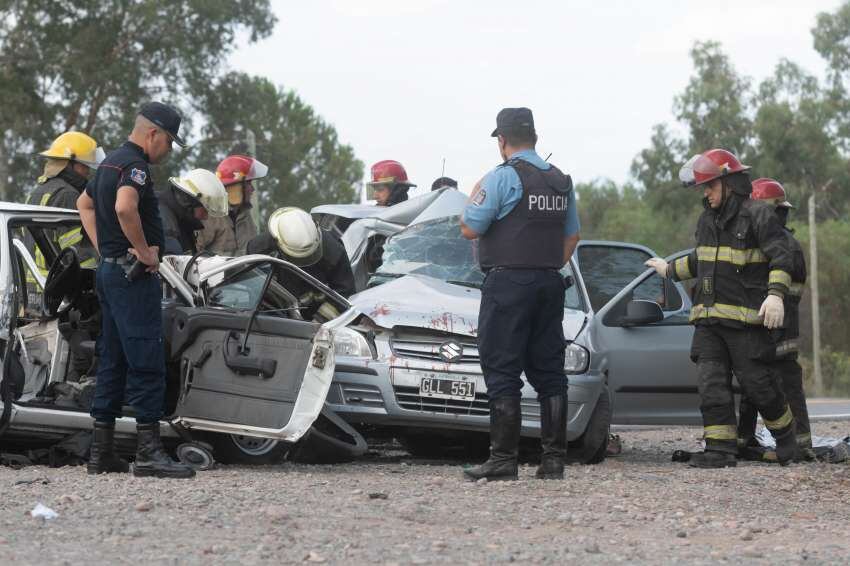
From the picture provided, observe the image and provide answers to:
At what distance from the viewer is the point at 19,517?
579 centimetres

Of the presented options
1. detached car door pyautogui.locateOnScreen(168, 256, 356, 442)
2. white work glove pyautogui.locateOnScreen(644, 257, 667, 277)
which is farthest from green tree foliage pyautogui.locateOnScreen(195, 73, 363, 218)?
detached car door pyautogui.locateOnScreen(168, 256, 356, 442)

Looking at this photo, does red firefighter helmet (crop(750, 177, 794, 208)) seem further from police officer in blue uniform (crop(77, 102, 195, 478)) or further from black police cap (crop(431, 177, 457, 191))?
police officer in blue uniform (crop(77, 102, 195, 478))

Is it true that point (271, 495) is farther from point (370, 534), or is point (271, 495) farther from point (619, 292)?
point (619, 292)

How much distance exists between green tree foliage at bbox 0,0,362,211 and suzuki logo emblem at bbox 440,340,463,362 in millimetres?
26031

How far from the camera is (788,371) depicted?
9.92 m

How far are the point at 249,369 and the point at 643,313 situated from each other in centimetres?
302

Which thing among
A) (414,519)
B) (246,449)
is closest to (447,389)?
(246,449)

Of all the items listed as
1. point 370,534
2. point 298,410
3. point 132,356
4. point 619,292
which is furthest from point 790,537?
point 619,292

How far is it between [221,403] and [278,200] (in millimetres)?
41441

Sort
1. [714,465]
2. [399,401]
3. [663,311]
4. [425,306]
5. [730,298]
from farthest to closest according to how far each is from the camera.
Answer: [663,311] → [730,298] → [714,465] → [425,306] → [399,401]

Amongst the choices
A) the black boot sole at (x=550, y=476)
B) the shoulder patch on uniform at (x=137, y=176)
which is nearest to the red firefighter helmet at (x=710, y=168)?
the black boot sole at (x=550, y=476)

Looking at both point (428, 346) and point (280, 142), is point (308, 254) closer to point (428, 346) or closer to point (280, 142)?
point (428, 346)

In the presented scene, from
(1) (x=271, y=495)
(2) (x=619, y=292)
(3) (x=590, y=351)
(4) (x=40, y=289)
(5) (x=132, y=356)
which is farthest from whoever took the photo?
(2) (x=619, y=292)

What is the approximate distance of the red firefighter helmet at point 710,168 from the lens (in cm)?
923
